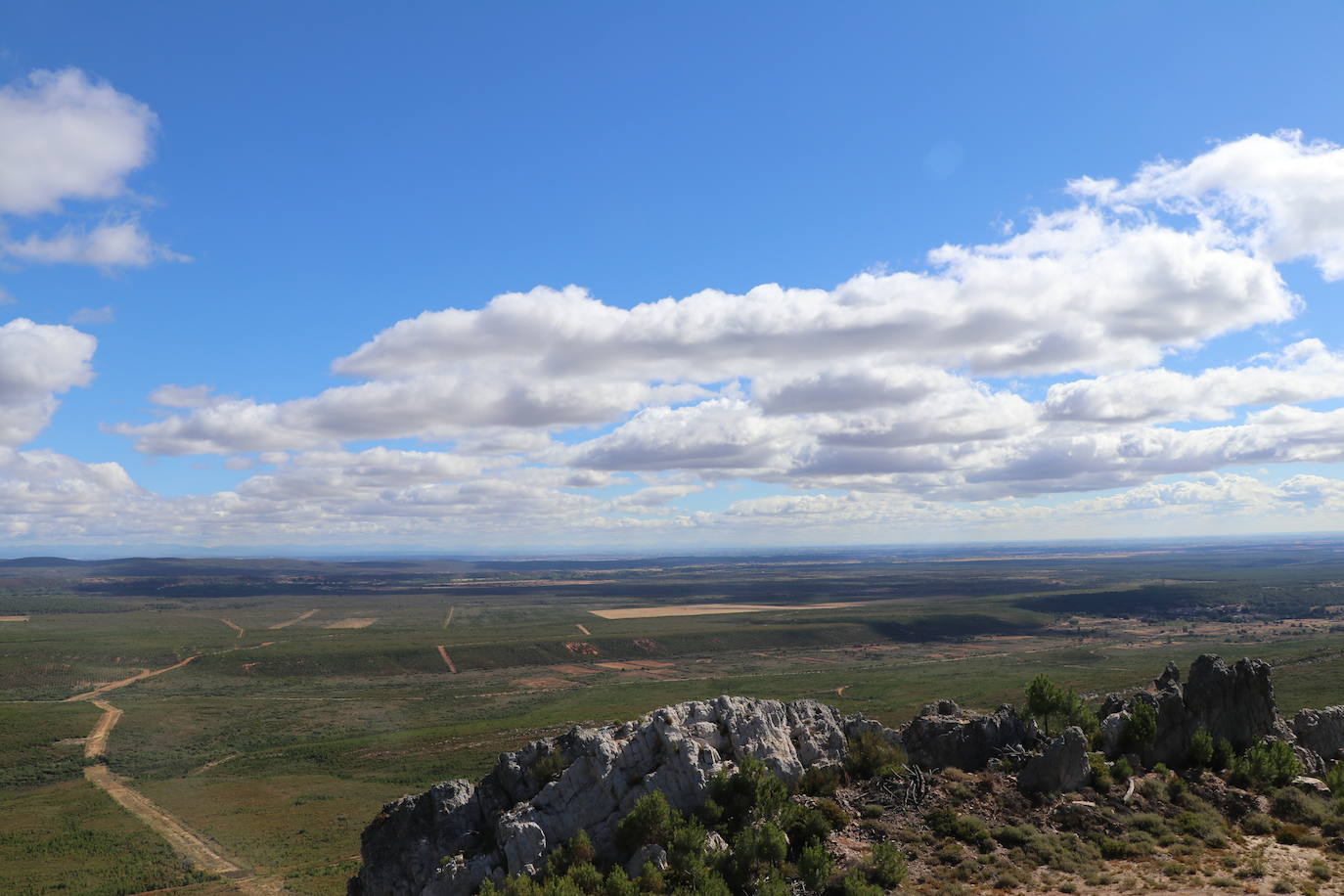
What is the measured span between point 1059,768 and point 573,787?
19.6 m

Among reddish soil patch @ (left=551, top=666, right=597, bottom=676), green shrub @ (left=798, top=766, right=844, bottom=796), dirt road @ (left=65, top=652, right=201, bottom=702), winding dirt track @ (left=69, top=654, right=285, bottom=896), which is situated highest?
green shrub @ (left=798, top=766, right=844, bottom=796)

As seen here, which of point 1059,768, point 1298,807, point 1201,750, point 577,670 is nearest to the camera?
point 1298,807

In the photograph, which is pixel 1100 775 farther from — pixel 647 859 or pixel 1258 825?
pixel 647 859

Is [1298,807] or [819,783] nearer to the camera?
[1298,807]

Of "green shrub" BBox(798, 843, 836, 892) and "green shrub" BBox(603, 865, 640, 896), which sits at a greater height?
"green shrub" BBox(798, 843, 836, 892)

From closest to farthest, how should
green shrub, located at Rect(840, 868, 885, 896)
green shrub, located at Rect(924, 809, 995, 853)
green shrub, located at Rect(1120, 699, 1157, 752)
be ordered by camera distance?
1. green shrub, located at Rect(840, 868, 885, 896)
2. green shrub, located at Rect(924, 809, 995, 853)
3. green shrub, located at Rect(1120, 699, 1157, 752)

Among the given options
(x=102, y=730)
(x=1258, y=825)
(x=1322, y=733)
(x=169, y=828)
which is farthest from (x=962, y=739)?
(x=102, y=730)

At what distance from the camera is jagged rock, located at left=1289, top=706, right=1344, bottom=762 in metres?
38.0

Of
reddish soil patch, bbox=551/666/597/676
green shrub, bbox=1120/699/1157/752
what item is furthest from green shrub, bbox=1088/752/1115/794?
reddish soil patch, bbox=551/666/597/676

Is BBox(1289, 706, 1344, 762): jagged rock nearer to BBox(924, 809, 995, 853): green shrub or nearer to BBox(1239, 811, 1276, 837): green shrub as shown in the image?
BBox(1239, 811, 1276, 837): green shrub

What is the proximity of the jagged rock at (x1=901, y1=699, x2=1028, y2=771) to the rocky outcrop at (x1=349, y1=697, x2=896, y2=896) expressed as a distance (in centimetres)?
142

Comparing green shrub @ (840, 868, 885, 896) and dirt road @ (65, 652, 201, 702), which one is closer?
green shrub @ (840, 868, 885, 896)

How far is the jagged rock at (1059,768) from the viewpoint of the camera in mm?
31531

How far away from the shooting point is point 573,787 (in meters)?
31.9
